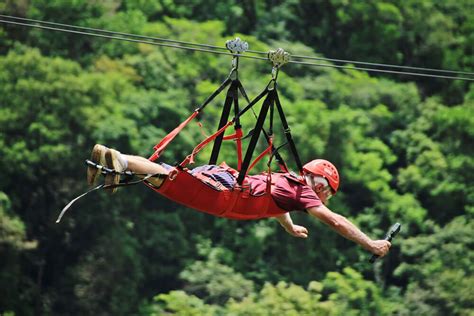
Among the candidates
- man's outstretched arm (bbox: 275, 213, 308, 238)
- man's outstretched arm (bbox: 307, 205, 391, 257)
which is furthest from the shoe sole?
man's outstretched arm (bbox: 275, 213, 308, 238)

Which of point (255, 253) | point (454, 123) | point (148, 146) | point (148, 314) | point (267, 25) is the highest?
point (267, 25)

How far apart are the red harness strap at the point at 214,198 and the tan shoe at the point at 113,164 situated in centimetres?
22

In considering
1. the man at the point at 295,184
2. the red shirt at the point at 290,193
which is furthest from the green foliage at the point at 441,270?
the red shirt at the point at 290,193

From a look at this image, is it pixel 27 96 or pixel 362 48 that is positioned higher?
pixel 362 48

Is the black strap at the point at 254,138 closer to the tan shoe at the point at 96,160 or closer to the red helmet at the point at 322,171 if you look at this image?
the red helmet at the point at 322,171

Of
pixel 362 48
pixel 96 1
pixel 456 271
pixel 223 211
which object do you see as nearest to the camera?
pixel 223 211

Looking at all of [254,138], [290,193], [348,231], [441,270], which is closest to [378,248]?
[348,231]

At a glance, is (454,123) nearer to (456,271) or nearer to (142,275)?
(456,271)

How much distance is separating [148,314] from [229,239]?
254cm

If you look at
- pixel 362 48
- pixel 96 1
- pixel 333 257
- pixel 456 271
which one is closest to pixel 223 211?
pixel 456 271

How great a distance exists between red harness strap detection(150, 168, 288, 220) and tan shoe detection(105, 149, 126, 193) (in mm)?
218

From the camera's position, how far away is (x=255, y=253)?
24.5 metres

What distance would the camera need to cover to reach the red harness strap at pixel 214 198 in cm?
597

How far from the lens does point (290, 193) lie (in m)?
6.11
